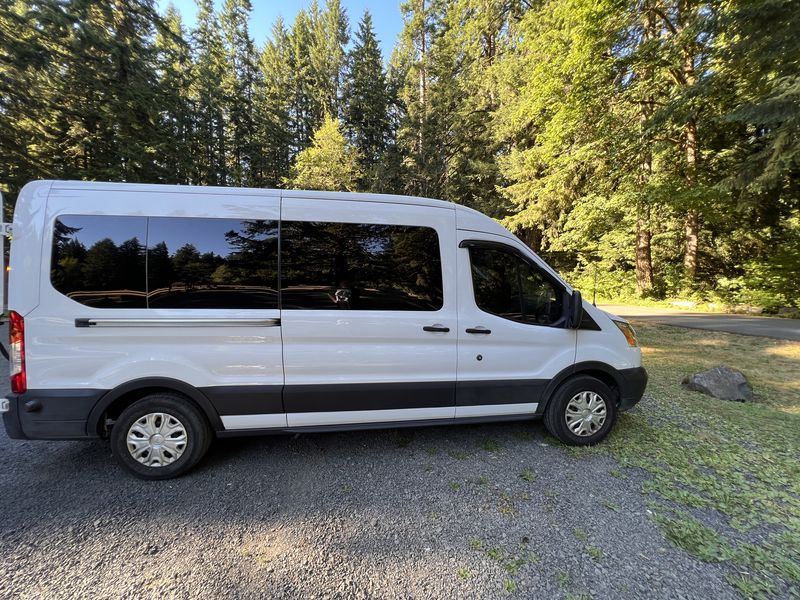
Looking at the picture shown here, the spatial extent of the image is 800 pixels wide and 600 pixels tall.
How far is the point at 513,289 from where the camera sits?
335 centimetres

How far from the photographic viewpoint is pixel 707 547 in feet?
7.30

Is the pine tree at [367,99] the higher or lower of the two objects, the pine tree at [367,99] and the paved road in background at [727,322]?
the higher

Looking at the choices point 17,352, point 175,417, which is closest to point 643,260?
point 175,417

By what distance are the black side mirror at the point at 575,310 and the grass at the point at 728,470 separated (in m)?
1.17

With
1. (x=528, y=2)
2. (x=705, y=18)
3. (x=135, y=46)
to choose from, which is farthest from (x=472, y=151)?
(x=135, y=46)

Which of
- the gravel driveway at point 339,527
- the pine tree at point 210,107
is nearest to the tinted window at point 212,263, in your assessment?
the gravel driveway at point 339,527

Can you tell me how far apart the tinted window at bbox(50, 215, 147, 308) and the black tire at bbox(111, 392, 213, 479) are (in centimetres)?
75

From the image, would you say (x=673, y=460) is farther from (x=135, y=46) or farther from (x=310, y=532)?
(x=135, y=46)

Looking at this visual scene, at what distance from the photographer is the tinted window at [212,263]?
279cm

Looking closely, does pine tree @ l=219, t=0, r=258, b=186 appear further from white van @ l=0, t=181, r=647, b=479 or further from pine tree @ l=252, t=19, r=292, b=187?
white van @ l=0, t=181, r=647, b=479

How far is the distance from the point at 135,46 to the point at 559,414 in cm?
1721

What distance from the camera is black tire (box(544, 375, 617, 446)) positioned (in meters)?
3.42

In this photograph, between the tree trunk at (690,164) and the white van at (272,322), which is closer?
the white van at (272,322)

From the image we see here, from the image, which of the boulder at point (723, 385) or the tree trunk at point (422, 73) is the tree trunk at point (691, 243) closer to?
the boulder at point (723, 385)
